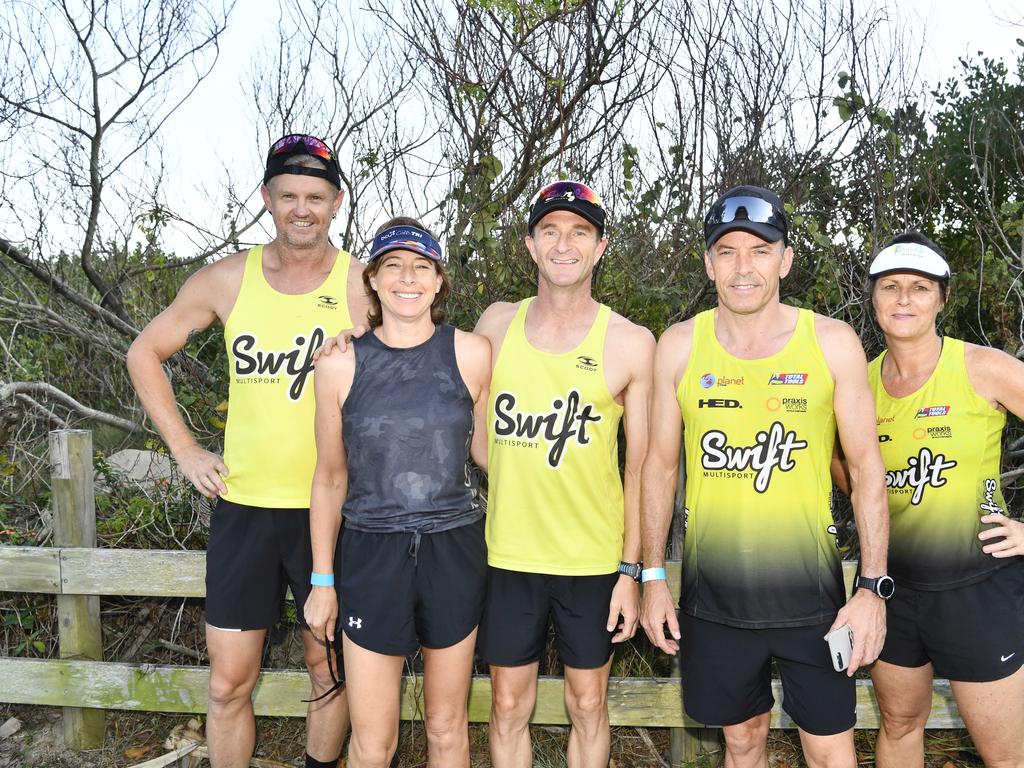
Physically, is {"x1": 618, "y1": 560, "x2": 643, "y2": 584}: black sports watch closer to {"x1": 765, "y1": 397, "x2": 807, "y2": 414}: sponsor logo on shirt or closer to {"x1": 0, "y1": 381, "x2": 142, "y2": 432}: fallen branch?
{"x1": 765, "y1": 397, "x2": 807, "y2": 414}: sponsor logo on shirt

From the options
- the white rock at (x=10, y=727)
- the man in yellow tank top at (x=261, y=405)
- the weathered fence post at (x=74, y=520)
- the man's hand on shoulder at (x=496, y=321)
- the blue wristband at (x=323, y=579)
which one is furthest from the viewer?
the white rock at (x=10, y=727)

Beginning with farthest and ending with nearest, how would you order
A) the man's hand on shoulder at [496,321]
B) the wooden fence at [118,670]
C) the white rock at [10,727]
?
1. the white rock at [10,727]
2. the wooden fence at [118,670]
3. the man's hand on shoulder at [496,321]

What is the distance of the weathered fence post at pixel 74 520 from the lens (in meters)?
4.17

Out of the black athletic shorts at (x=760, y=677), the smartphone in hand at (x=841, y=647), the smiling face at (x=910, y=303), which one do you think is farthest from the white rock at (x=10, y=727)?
the smiling face at (x=910, y=303)

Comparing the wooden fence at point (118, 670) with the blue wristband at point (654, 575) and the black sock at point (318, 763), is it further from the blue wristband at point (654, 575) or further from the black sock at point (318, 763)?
the blue wristband at point (654, 575)

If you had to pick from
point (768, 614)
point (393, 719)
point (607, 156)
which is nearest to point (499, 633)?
point (393, 719)

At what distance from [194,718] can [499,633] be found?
2.32 m

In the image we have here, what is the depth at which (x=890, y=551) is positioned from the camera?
3.08 m

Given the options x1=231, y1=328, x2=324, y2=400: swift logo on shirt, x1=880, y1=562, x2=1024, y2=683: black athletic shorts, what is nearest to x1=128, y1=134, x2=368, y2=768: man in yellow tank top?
x1=231, y1=328, x2=324, y2=400: swift logo on shirt

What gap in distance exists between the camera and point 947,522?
298cm

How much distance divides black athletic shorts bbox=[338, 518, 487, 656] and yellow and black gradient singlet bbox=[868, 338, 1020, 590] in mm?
1640

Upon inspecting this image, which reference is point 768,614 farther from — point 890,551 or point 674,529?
point 674,529

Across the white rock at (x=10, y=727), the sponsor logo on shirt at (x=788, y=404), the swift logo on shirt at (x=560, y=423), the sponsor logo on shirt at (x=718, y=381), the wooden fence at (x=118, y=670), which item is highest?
the sponsor logo on shirt at (x=718, y=381)

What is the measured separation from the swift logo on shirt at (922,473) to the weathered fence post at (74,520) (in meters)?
3.86
